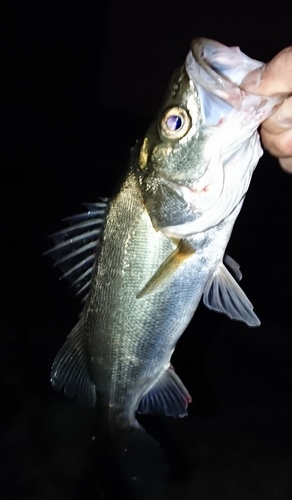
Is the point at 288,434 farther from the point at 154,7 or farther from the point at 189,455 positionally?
the point at 154,7

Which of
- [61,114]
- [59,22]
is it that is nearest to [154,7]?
[59,22]

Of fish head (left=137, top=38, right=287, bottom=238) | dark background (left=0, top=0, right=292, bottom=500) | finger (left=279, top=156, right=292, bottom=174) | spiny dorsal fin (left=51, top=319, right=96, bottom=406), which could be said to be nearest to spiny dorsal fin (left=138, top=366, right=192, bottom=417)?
spiny dorsal fin (left=51, top=319, right=96, bottom=406)

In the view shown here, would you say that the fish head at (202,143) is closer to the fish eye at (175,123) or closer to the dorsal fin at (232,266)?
the fish eye at (175,123)

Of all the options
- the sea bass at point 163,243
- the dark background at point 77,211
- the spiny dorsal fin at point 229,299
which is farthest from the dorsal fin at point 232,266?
the dark background at point 77,211

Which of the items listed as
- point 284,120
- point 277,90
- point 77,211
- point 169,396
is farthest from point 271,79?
point 77,211

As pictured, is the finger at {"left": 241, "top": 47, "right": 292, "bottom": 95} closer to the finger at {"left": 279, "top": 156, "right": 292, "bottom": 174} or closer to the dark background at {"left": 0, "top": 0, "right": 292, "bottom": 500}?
the finger at {"left": 279, "top": 156, "right": 292, "bottom": 174}
